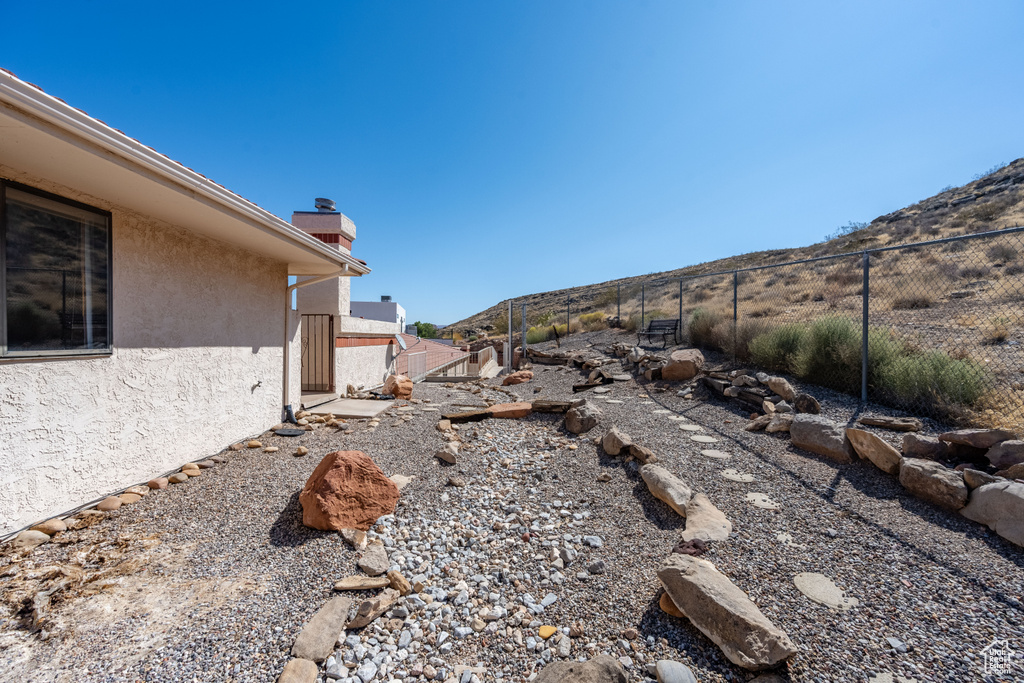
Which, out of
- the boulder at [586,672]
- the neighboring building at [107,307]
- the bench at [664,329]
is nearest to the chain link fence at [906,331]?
the bench at [664,329]

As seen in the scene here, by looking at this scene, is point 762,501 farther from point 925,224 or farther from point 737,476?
point 925,224

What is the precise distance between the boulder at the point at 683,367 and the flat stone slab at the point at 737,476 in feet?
11.8

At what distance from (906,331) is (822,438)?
4.76 meters

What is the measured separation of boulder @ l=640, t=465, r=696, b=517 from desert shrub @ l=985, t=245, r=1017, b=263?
47.4ft

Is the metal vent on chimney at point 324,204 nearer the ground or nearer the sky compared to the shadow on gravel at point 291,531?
nearer the sky

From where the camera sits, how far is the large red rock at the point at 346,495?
304 centimetres

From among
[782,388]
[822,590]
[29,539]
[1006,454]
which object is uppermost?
[782,388]

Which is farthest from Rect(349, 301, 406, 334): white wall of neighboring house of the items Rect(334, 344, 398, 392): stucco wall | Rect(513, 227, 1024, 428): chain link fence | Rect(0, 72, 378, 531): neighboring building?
Rect(0, 72, 378, 531): neighboring building

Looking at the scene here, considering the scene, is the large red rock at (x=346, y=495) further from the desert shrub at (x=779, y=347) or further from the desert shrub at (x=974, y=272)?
the desert shrub at (x=974, y=272)

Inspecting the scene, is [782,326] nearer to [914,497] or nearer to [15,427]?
[914,497]

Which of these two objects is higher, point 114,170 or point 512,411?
point 114,170

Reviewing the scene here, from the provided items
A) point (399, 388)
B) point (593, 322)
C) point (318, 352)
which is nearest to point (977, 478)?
point (399, 388)

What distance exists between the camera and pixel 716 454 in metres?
4.29

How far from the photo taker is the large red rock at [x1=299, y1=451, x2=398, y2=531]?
3.04 m
